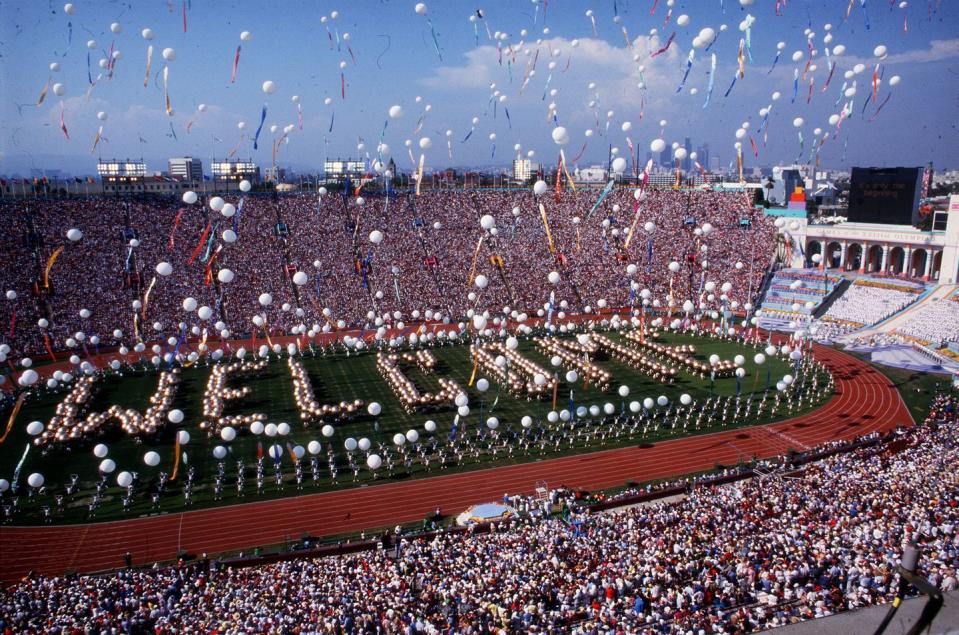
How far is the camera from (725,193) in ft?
176

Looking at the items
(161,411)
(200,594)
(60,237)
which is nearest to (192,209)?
(60,237)

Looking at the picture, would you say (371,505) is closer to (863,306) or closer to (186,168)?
(863,306)

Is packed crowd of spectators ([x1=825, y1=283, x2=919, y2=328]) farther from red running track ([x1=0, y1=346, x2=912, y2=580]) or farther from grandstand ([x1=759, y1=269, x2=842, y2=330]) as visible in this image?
red running track ([x1=0, y1=346, x2=912, y2=580])

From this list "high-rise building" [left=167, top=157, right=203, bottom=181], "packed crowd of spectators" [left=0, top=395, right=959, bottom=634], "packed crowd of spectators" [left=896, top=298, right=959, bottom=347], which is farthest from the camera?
"high-rise building" [left=167, top=157, right=203, bottom=181]

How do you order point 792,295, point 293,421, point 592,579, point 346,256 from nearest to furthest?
point 592,579 < point 293,421 < point 792,295 < point 346,256

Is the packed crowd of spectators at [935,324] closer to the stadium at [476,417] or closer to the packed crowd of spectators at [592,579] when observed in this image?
the stadium at [476,417]

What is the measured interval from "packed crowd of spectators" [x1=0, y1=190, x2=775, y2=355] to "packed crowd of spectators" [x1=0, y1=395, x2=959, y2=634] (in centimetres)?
2236

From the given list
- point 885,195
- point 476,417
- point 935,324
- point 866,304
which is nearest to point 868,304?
point 866,304

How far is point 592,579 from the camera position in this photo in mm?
11969

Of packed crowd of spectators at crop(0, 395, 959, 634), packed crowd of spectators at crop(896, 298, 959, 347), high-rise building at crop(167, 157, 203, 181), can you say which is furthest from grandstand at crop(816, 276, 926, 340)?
high-rise building at crop(167, 157, 203, 181)

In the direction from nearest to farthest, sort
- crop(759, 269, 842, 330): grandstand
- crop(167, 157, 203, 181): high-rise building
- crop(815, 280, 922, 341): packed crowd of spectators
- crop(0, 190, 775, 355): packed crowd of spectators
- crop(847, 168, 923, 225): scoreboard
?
crop(0, 190, 775, 355): packed crowd of spectators, crop(815, 280, 922, 341): packed crowd of spectators, crop(759, 269, 842, 330): grandstand, crop(847, 168, 923, 225): scoreboard, crop(167, 157, 203, 181): high-rise building

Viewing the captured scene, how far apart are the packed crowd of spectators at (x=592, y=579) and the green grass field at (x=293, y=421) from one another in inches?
209

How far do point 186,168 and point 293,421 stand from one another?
61.0m

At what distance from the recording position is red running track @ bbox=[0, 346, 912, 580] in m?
17.0
